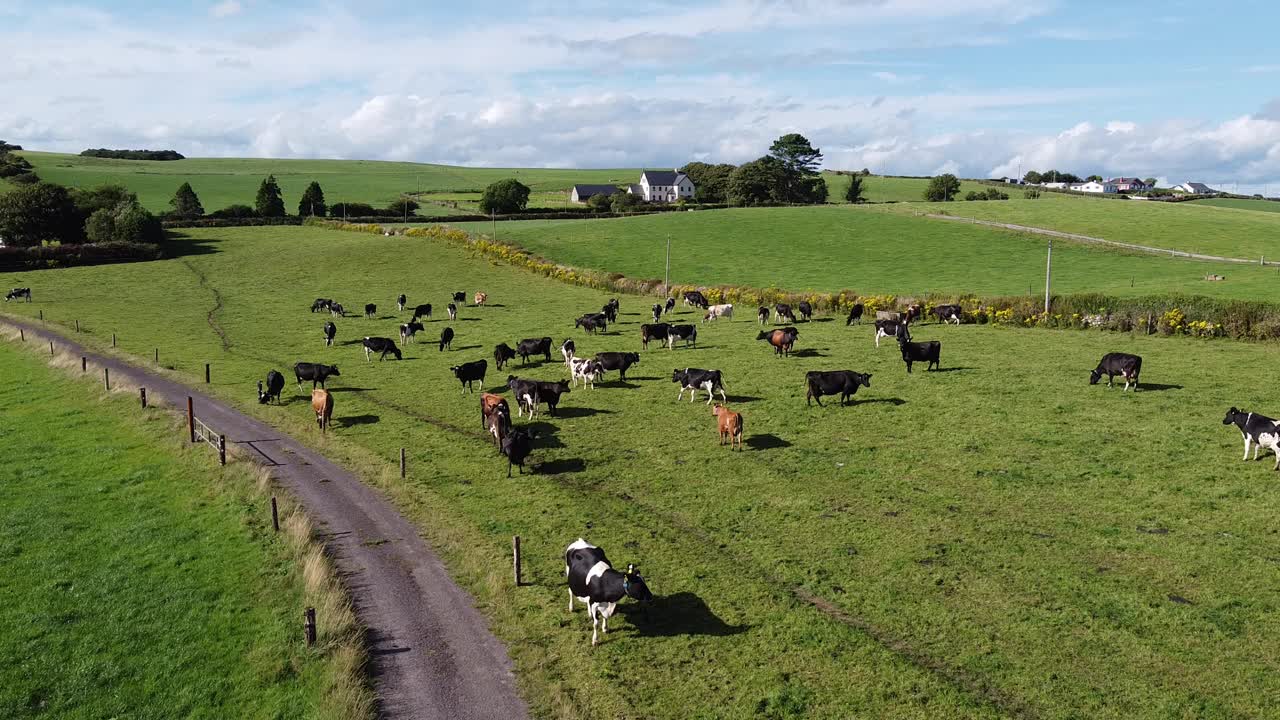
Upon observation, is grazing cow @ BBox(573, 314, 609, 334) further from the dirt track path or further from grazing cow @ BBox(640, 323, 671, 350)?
the dirt track path

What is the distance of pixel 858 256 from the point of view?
8331 centimetres

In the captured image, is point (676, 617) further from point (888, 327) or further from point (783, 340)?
point (888, 327)

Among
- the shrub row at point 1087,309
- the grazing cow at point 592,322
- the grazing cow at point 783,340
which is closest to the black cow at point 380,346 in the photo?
the grazing cow at point 592,322

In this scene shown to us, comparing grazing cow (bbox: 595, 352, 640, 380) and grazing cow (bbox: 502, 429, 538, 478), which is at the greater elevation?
grazing cow (bbox: 595, 352, 640, 380)

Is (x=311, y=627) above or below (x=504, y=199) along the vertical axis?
below

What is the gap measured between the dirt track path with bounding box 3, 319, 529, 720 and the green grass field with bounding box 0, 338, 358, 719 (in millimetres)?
1175

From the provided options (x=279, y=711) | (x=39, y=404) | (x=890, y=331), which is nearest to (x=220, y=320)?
(x=39, y=404)

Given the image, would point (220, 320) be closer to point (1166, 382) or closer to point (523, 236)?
point (523, 236)

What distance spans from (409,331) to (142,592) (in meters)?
31.1

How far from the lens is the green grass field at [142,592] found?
14.6 m

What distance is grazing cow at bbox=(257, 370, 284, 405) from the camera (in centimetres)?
3409

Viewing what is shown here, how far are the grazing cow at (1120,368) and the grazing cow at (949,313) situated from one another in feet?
58.1

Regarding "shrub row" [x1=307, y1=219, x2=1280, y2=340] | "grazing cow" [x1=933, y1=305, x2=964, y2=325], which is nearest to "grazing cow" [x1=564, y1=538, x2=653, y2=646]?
"grazing cow" [x1=933, y1=305, x2=964, y2=325]

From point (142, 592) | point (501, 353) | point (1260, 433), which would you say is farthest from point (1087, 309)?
point (142, 592)
